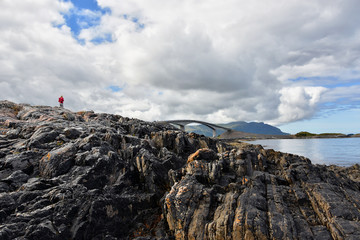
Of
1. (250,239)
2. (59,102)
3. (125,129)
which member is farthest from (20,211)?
(59,102)

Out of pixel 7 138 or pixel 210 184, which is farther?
pixel 7 138

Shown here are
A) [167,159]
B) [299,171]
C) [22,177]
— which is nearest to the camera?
[22,177]

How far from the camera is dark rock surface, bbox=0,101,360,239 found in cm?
1512

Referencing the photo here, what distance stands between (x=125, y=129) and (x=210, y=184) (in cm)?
3339

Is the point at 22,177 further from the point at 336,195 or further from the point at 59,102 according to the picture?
the point at 59,102

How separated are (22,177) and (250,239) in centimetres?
2195

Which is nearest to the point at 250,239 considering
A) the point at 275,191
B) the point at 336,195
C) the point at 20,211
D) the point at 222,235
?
the point at 222,235

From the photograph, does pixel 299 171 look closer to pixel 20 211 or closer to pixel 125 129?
pixel 20 211

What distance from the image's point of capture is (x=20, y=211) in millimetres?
16688

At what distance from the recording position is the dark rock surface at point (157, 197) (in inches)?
595

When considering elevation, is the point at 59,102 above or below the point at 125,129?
above

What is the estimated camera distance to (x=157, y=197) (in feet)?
73.8

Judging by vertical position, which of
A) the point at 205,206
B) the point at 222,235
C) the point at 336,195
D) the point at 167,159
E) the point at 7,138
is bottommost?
the point at 222,235

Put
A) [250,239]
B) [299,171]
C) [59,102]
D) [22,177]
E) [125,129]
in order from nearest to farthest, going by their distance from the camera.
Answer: [250,239] < [22,177] < [299,171] < [125,129] < [59,102]
